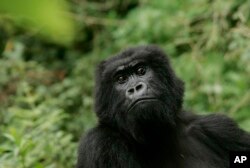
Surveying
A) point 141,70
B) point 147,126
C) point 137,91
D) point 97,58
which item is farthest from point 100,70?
point 97,58

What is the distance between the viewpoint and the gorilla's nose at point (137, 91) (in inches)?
114

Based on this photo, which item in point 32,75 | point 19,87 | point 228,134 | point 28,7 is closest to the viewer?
point 28,7

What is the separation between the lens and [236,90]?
5.52 meters

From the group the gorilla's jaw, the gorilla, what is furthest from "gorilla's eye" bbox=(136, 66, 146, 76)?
the gorilla's jaw

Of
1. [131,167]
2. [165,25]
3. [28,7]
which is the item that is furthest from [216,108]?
[28,7]

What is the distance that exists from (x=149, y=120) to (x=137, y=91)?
197 millimetres

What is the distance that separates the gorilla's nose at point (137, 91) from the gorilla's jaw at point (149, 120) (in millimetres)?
63

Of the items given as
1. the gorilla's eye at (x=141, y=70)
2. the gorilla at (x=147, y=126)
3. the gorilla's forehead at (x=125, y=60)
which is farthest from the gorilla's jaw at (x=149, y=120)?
the gorilla's forehead at (x=125, y=60)

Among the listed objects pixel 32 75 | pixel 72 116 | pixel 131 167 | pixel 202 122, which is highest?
pixel 32 75

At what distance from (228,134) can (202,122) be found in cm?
21

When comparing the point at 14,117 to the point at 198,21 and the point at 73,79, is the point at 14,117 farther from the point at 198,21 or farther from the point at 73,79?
the point at 198,21

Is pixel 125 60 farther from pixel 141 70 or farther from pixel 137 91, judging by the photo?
pixel 137 91

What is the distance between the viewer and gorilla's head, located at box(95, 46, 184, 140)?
9.56 feet

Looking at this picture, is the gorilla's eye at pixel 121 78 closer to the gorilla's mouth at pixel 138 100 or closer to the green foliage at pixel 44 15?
the gorilla's mouth at pixel 138 100
